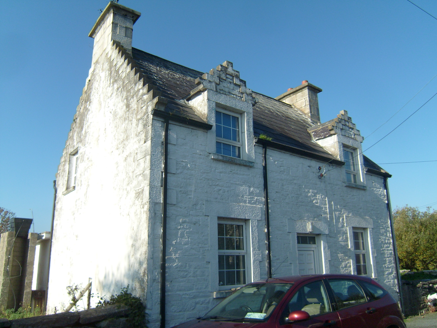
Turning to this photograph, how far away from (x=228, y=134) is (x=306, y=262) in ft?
14.1

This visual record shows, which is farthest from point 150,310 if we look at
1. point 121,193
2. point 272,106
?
point 272,106

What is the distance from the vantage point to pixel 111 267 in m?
A: 8.50

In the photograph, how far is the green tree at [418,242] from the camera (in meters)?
23.4

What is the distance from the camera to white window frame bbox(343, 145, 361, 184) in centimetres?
1304

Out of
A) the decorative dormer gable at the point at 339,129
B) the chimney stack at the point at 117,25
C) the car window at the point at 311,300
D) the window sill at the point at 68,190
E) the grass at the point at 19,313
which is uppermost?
the chimney stack at the point at 117,25

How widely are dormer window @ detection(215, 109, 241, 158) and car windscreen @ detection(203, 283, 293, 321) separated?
467 cm

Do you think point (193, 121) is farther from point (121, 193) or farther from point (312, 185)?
point (312, 185)

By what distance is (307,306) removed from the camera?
473cm

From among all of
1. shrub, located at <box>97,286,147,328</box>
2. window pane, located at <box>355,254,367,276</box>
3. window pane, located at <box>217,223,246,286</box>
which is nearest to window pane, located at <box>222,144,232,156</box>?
window pane, located at <box>217,223,246,286</box>

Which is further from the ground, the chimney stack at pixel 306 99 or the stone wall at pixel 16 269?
the chimney stack at pixel 306 99

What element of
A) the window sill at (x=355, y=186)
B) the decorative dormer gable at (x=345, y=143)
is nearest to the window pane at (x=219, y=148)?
the decorative dormer gable at (x=345, y=143)

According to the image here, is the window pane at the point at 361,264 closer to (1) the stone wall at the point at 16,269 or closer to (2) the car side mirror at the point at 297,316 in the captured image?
(2) the car side mirror at the point at 297,316

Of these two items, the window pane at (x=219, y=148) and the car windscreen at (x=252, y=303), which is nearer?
the car windscreen at (x=252, y=303)

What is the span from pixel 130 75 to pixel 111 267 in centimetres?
488
